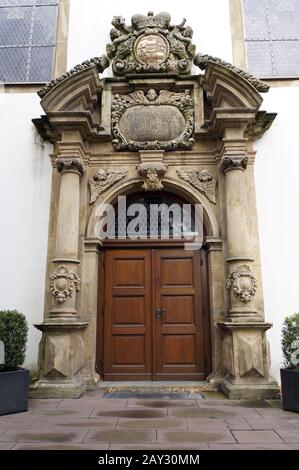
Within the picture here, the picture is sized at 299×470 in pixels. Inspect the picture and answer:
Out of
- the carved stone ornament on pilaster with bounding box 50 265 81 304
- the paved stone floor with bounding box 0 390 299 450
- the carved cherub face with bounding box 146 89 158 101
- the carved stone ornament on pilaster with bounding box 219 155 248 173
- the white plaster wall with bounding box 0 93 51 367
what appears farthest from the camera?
the carved cherub face with bounding box 146 89 158 101

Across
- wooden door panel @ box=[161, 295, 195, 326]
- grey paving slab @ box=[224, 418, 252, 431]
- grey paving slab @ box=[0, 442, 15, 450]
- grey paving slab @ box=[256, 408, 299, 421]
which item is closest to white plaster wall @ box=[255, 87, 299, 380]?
wooden door panel @ box=[161, 295, 195, 326]

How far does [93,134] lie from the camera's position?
617cm

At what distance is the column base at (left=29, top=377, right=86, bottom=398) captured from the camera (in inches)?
193

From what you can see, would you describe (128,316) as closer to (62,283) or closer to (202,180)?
(62,283)

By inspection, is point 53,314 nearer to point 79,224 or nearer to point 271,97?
point 79,224

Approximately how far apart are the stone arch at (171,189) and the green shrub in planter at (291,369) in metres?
1.93

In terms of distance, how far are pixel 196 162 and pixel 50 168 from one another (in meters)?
2.46

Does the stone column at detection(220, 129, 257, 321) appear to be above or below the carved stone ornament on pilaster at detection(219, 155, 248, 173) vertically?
below

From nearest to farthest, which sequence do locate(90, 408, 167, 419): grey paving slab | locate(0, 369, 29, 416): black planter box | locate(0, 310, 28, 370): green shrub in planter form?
locate(90, 408, 167, 419): grey paving slab, locate(0, 369, 29, 416): black planter box, locate(0, 310, 28, 370): green shrub in planter

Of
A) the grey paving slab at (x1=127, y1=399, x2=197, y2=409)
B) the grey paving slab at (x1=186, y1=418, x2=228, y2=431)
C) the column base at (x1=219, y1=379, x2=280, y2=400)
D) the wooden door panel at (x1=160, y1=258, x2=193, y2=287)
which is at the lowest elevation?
the grey paving slab at (x1=186, y1=418, x2=228, y2=431)

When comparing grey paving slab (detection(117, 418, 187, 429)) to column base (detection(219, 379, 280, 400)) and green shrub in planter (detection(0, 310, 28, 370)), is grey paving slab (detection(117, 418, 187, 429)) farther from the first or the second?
green shrub in planter (detection(0, 310, 28, 370))

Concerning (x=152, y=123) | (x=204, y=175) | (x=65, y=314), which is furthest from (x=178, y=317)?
(x=152, y=123)

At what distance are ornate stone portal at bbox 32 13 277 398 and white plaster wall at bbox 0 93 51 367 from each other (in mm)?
248

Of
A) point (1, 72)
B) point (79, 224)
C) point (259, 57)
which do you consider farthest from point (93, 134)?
point (259, 57)
